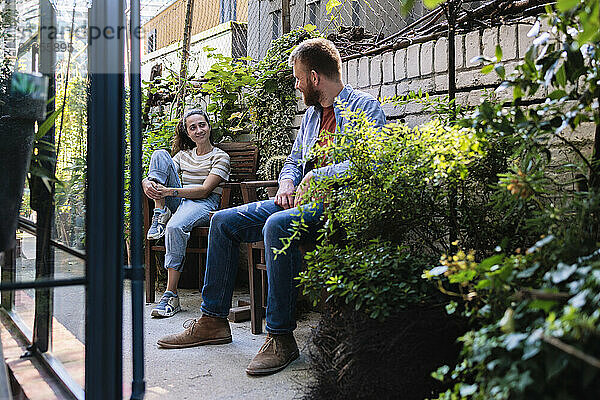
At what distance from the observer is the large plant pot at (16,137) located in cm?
144

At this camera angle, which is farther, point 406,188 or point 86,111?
point 406,188

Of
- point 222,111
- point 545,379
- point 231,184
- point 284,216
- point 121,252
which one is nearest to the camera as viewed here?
point 545,379

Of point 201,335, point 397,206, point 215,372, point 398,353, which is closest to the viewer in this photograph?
point 398,353

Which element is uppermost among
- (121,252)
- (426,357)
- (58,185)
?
(58,185)

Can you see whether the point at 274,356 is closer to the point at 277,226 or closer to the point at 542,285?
the point at 277,226

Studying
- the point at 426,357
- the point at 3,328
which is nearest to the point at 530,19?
the point at 426,357

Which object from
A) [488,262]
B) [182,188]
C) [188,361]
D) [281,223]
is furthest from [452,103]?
[182,188]

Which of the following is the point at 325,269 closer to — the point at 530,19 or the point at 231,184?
the point at 530,19

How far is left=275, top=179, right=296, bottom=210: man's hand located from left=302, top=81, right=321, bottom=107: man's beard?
404 millimetres

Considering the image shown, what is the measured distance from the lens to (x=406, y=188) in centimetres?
183

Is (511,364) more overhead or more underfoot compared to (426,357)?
more overhead

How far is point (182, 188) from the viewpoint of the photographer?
361 centimetres

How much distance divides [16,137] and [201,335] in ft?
4.81

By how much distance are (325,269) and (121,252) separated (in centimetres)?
75
